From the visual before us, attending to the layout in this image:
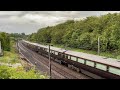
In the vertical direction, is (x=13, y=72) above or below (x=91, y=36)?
below

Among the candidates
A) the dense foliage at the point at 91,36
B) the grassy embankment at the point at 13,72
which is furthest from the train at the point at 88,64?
the grassy embankment at the point at 13,72

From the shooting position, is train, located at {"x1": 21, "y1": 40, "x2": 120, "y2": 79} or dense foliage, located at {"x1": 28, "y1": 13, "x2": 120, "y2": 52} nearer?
train, located at {"x1": 21, "y1": 40, "x2": 120, "y2": 79}


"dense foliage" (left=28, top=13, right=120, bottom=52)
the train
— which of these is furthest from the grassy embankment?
"dense foliage" (left=28, top=13, right=120, bottom=52)

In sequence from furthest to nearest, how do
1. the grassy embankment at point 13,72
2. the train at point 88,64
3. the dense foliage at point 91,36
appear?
the dense foliage at point 91,36
the train at point 88,64
the grassy embankment at point 13,72

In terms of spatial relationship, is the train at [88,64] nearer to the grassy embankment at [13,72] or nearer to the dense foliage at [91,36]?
the dense foliage at [91,36]

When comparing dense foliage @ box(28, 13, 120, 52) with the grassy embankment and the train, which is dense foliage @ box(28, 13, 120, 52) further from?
the grassy embankment

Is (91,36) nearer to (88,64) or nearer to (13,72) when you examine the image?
(88,64)

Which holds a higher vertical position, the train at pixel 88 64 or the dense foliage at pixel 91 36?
the dense foliage at pixel 91 36

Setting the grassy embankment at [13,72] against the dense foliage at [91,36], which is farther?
the dense foliage at [91,36]

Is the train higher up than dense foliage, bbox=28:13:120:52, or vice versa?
dense foliage, bbox=28:13:120:52

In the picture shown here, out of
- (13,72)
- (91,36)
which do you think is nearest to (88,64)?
(13,72)
